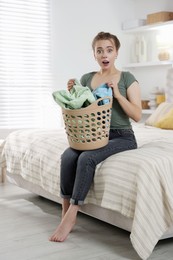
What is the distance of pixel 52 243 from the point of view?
8.79 ft

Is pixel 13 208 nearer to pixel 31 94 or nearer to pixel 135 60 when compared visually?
pixel 31 94

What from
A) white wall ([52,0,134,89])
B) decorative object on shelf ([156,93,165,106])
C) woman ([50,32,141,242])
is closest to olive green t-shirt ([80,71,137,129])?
woman ([50,32,141,242])

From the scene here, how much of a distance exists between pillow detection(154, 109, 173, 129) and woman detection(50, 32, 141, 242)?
1.27 metres

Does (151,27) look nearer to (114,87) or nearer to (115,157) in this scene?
(114,87)

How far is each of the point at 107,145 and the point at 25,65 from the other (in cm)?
282

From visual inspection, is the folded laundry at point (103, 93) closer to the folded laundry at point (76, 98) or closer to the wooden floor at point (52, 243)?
the folded laundry at point (76, 98)

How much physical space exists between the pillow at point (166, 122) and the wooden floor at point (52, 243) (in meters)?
1.20

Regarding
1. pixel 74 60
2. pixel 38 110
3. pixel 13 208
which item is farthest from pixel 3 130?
pixel 13 208

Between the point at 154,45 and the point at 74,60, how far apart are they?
3.17 ft

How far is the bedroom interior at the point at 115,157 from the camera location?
238 cm

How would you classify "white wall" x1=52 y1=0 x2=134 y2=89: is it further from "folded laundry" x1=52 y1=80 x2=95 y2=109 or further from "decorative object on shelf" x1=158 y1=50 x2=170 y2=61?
"folded laundry" x1=52 y1=80 x2=95 y2=109

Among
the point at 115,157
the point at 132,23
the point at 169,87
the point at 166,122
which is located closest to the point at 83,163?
the point at 115,157

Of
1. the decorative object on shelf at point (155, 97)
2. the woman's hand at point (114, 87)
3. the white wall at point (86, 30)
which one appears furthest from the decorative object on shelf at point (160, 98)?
the woman's hand at point (114, 87)

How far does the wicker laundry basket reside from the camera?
2574 mm
